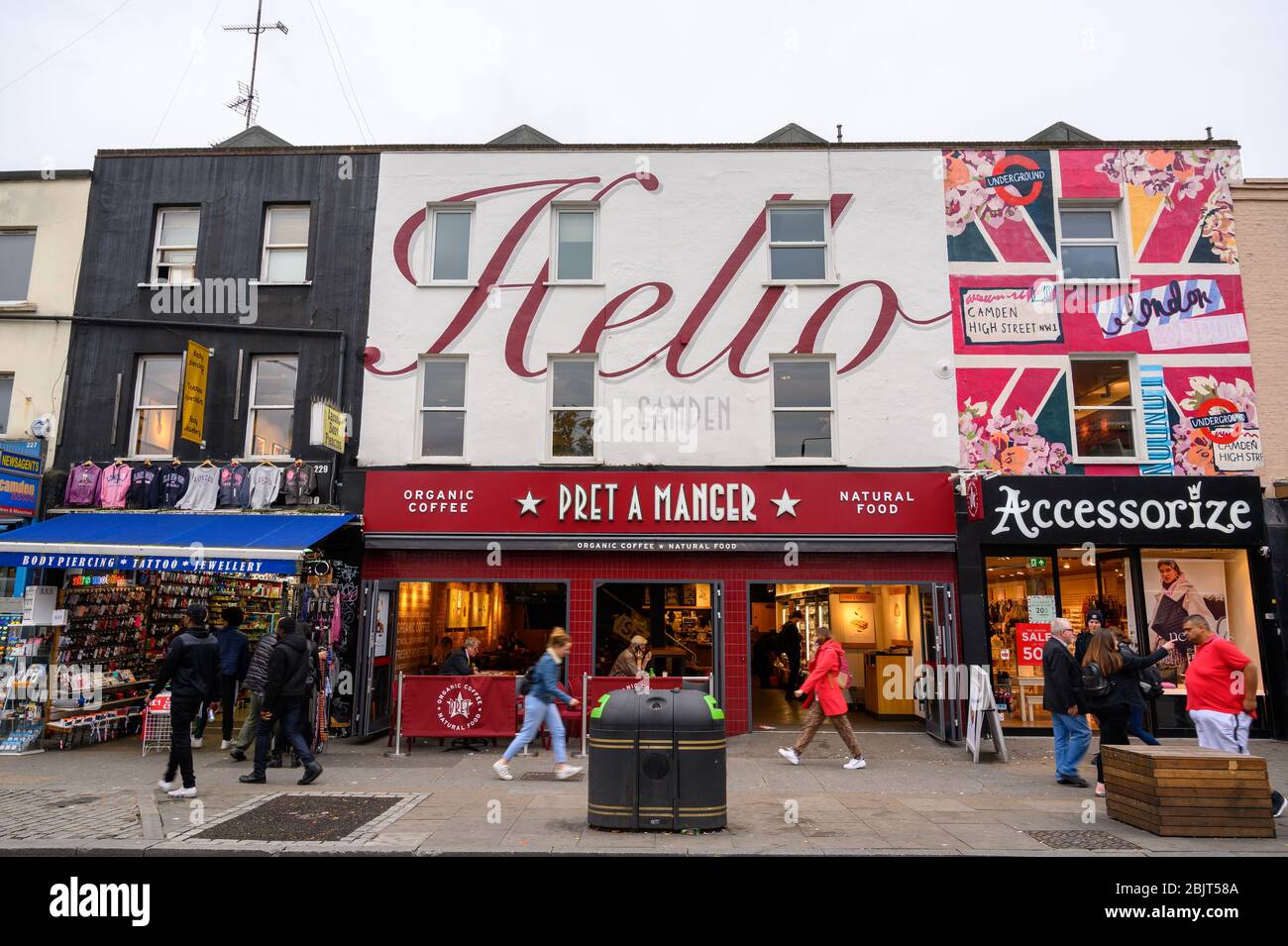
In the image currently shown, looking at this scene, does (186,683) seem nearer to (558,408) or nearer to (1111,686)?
(558,408)

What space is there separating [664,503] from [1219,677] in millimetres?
7727

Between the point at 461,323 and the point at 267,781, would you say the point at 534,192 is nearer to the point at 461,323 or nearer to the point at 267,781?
the point at 461,323

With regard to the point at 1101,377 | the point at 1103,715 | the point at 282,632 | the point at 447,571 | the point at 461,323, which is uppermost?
the point at 461,323

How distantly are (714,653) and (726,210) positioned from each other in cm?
779

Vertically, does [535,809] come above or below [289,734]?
below

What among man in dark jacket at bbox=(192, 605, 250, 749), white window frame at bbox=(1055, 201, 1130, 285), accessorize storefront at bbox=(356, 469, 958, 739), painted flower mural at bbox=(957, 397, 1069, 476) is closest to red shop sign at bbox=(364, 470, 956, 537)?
accessorize storefront at bbox=(356, 469, 958, 739)

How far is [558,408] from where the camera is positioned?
570 inches

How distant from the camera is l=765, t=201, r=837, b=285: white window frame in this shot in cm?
1456

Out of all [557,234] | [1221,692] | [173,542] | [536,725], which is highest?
[557,234]

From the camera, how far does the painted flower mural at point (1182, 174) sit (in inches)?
573

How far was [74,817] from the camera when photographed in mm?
8109

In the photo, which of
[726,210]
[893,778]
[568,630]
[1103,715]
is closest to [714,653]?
[568,630]

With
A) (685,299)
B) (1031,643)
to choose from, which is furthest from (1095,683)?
(685,299)

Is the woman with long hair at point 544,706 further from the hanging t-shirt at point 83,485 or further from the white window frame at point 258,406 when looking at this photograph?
the hanging t-shirt at point 83,485
